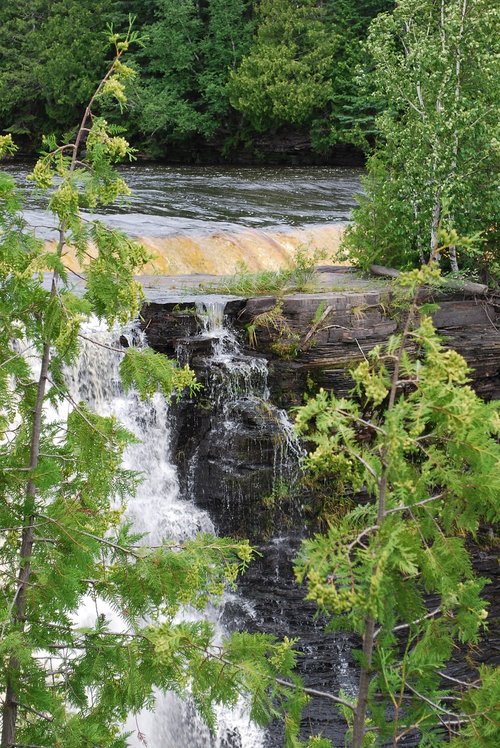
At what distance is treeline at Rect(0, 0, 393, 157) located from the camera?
89.3 feet

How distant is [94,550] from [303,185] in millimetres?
18819

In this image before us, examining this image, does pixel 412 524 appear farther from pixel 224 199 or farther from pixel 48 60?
pixel 48 60

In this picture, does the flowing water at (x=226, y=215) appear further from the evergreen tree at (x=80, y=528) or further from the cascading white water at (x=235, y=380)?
the evergreen tree at (x=80, y=528)

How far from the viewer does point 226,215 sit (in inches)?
667

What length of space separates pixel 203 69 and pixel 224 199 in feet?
42.3

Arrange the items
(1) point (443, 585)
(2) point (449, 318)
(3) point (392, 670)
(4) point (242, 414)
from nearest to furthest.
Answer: (1) point (443, 585), (3) point (392, 670), (4) point (242, 414), (2) point (449, 318)

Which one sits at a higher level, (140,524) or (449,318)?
(449,318)

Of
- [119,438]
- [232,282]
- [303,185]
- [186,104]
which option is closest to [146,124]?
[186,104]

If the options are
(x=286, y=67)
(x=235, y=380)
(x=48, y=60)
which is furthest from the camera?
(x=48, y=60)

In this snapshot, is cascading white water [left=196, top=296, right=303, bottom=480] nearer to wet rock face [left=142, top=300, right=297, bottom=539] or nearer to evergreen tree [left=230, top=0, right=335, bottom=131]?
wet rock face [left=142, top=300, right=297, bottom=539]

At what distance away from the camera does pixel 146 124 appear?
2894 centimetres

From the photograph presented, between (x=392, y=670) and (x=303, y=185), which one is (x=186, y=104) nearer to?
(x=303, y=185)

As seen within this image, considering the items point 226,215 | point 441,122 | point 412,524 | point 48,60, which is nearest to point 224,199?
point 226,215

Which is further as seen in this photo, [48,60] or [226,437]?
[48,60]
